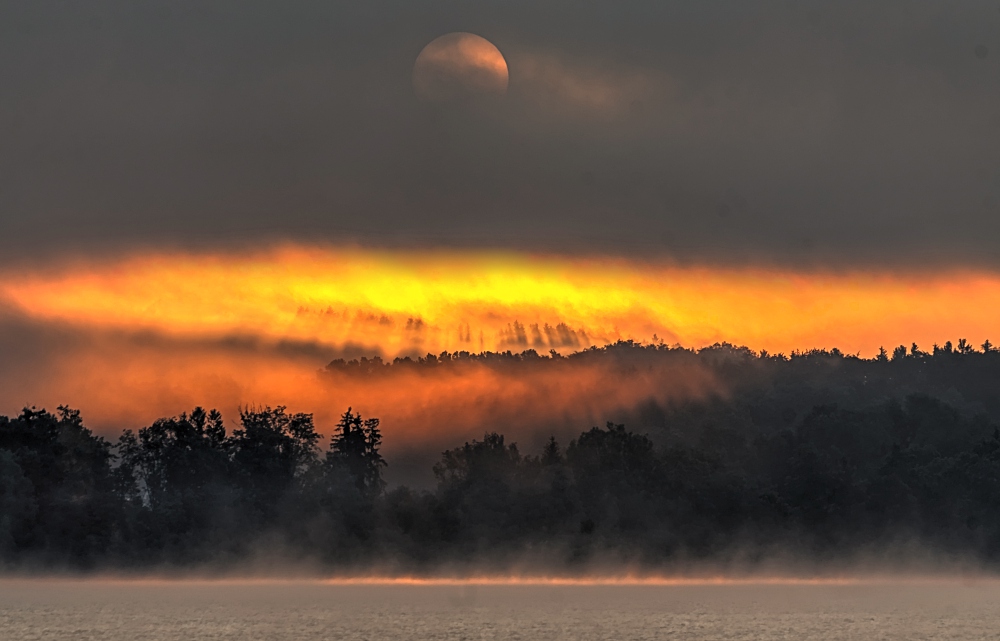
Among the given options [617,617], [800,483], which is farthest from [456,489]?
[617,617]

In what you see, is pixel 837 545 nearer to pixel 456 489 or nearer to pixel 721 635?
pixel 456 489

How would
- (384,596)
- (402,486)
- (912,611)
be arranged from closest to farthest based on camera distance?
(912,611) → (384,596) → (402,486)

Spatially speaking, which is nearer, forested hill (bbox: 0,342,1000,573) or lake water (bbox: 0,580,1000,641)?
lake water (bbox: 0,580,1000,641)

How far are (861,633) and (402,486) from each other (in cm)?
7541

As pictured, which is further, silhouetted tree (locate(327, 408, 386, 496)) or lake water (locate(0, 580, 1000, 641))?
silhouetted tree (locate(327, 408, 386, 496))

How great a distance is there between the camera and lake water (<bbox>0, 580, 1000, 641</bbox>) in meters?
102

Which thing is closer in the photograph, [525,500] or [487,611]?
[487,611]

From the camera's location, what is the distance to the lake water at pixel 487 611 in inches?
4028

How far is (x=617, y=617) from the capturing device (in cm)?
11962

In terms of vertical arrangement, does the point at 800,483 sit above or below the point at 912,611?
above

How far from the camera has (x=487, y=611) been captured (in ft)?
420

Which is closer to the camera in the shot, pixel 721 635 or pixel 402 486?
pixel 721 635

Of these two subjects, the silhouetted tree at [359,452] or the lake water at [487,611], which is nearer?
the lake water at [487,611]

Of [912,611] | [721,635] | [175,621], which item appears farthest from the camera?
[912,611]
